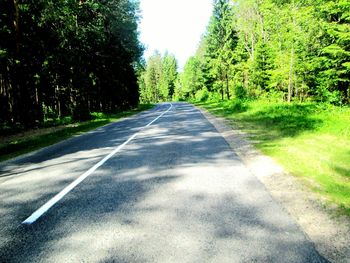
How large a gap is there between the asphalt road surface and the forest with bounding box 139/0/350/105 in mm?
15663

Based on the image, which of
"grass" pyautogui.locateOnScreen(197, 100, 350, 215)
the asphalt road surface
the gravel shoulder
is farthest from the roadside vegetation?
the asphalt road surface

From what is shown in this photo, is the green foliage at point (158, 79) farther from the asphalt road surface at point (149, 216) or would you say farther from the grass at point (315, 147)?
the asphalt road surface at point (149, 216)

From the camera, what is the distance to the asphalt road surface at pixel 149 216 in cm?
332

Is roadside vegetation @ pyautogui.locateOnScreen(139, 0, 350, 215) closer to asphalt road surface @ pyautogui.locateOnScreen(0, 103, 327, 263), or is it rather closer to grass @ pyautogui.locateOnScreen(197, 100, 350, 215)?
grass @ pyautogui.locateOnScreen(197, 100, 350, 215)

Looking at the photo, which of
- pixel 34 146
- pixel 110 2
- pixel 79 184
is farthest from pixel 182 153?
pixel 110 2

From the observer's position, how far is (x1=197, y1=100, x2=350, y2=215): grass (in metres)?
5.63

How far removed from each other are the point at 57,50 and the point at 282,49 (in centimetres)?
1978

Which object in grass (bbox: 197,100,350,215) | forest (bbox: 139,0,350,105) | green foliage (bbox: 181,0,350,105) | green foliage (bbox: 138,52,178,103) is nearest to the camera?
grass (bbox: 197,100,350,215)

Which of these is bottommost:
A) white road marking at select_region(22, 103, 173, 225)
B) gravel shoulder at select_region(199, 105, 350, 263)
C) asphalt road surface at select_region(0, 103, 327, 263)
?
gravel shoulder at select_region(199, 105, 350, 263)

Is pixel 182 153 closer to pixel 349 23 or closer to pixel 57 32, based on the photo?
pixel 349 23

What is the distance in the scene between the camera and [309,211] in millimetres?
4465

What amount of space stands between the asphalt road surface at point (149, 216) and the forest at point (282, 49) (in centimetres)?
1566

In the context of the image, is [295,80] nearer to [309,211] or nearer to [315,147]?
[315,147]

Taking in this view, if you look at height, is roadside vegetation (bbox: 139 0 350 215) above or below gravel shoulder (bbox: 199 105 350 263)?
above
